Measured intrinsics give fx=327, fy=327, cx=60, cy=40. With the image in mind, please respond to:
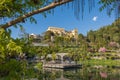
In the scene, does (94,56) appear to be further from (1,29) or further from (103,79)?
(1,29)

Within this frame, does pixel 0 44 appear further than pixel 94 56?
No

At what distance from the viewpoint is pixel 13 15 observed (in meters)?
3.29

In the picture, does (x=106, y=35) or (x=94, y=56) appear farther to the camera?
(x=106, y=35)

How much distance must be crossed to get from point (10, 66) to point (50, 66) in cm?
3723

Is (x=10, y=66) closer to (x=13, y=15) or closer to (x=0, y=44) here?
(x=0, y=44)

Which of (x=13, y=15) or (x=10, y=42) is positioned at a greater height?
(x=13, y=15)

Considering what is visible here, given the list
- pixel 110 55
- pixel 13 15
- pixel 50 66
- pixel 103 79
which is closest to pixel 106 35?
pixel 110 55

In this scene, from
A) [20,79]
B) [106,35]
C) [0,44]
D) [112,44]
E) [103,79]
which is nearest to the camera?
[0,44]

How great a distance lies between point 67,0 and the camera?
9.01ft

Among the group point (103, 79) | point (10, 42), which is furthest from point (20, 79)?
point (103, 79)

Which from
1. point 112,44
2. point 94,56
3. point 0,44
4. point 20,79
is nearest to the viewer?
point 0,44

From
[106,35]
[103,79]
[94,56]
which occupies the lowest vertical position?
[103,79]

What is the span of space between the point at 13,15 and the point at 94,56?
5636 cm

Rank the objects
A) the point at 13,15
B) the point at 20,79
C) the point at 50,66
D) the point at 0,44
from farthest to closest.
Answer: the point at 50,66
the point at 13,15
the point at 20,79
the point at 0,44
